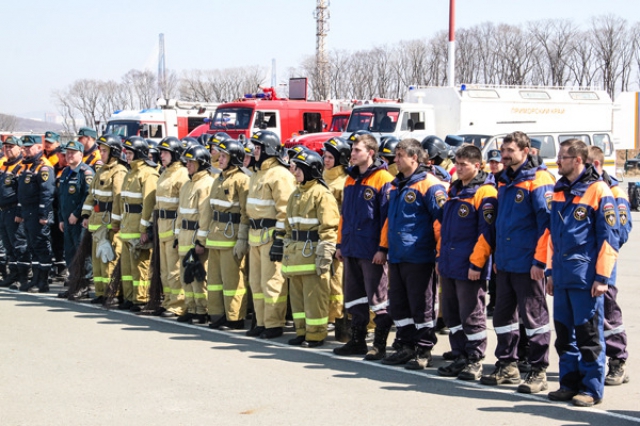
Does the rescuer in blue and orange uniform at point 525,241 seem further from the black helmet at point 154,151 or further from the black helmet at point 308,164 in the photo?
the black helmet at point 154,151

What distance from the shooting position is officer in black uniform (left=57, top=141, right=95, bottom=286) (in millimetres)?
12172

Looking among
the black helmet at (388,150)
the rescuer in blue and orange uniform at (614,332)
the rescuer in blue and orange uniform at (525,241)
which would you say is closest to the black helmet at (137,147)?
the black helmet at (388,150)

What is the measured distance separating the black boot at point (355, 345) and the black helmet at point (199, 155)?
3092 millimetres

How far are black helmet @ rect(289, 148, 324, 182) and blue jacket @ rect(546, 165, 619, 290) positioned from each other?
2.89 m

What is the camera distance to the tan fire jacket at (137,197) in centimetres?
1086

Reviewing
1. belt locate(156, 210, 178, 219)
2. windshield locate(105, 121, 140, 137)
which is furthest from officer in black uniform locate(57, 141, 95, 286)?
windshield locate(105, 121, 140, 137)

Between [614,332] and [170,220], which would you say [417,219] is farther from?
[170,220]

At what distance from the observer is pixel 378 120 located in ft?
74.7

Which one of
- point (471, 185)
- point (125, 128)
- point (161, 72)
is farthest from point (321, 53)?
point (471, 185)

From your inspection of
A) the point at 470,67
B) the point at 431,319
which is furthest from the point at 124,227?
the point at 470,67

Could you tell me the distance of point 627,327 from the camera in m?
9.32

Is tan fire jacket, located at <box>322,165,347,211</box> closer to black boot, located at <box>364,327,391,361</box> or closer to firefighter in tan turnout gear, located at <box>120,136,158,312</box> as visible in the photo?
black boot, located at <box>364,327,391,361</box>

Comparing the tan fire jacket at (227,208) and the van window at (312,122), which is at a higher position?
the van window at (312,122)

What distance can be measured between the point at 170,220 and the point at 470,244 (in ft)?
14.7
